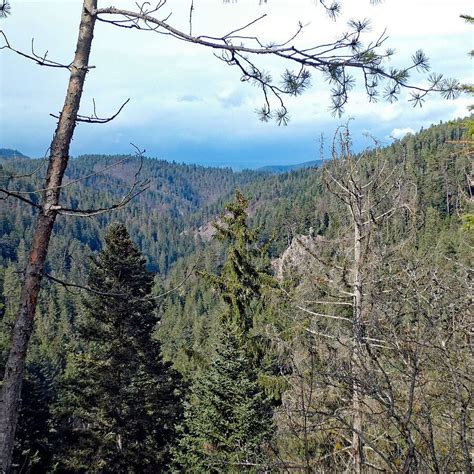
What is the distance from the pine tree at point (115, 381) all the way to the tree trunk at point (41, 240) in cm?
827

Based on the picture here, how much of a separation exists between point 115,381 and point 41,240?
9.55m

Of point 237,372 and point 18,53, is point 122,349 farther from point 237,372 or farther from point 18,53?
point 18,53

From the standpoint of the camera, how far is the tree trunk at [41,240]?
3127 millimetres

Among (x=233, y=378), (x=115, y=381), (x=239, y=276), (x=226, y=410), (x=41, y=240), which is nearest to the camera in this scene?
(x=41, y=240)

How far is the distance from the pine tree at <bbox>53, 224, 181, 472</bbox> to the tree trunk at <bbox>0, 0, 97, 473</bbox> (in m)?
8.27

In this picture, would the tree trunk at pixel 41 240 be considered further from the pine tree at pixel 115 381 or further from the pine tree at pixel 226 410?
the pine tree at pixel 115 381

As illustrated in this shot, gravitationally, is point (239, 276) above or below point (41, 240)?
below

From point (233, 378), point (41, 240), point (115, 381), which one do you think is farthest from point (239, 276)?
point (41, 240)

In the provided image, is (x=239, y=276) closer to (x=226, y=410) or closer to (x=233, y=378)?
(x=233, y=378)

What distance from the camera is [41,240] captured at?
11.0 ft

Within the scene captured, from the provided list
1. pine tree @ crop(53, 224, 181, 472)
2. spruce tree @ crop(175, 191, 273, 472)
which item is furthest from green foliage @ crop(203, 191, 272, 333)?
pine tree @ crop(53, 224, 181, 472)

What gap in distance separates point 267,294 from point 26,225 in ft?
469

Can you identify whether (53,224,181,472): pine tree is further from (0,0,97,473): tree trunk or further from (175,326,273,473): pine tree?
(0,0,97,473): tree trunk

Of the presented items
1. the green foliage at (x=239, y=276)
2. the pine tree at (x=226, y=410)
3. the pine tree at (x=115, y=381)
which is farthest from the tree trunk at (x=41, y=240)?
the green foliage at (x=239, y=276)
